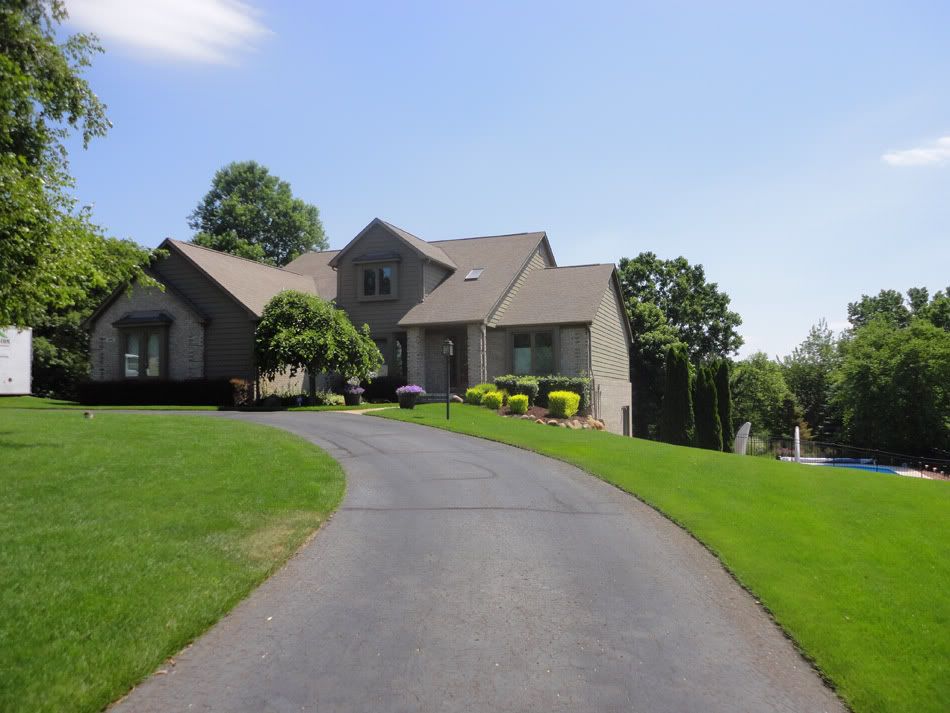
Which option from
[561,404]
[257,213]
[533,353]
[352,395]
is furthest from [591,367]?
[257,213]

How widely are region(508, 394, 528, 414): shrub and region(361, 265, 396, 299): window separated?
31.8ft

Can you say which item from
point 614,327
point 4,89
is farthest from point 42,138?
point 614,327

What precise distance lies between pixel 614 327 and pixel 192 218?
45.3 meters

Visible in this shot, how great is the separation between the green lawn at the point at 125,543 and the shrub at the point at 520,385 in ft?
44.8

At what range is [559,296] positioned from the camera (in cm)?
3209

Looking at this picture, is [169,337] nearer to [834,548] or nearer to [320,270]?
[320,270]

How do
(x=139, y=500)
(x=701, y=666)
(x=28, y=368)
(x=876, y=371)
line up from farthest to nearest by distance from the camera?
(x=876, y=371) < (x=28, y=368) < (x=139, y=500) < (x=701, y=666)

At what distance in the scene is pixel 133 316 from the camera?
3127 cm

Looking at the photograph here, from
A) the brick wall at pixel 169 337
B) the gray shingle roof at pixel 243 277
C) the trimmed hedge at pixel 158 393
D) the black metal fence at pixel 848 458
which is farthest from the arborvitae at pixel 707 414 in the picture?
the brick wall at pixel 169 337

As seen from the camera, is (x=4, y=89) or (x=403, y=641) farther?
(x=4, y=89)

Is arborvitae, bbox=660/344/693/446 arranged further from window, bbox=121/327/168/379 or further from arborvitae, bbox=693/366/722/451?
window, bbox=121/327/168/379

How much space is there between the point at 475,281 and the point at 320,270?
10607mm

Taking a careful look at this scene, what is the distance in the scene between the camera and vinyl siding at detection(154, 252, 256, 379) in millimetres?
29766

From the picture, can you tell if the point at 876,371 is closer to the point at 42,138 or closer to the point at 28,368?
the point at 42,138
